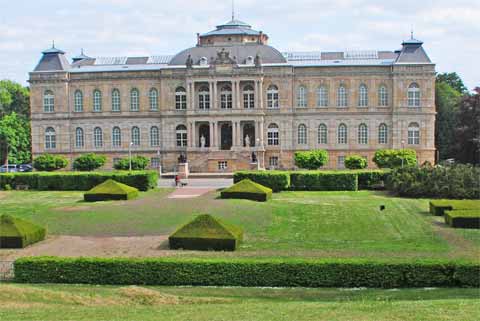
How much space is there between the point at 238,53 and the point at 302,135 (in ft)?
43.0

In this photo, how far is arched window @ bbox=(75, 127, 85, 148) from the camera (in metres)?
81.5

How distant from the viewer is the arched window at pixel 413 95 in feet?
253

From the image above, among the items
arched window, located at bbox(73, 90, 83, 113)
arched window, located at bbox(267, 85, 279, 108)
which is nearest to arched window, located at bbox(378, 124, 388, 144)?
arched window, located at bbox(267, 85, 279, 108)

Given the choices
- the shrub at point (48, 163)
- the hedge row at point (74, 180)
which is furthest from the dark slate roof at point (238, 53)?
the hedge row at point (74, 180)

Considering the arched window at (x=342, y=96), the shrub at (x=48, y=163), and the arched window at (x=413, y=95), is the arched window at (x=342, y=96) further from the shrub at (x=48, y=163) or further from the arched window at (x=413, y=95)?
the shrub at (x=48, y=163)

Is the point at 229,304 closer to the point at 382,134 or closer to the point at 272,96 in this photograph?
the point at 272,96

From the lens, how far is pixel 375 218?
127 feet

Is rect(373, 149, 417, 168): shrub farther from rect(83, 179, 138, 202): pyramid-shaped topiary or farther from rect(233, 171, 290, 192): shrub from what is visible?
rect(83, 179, 138, 202): pyramid-shaped topiary

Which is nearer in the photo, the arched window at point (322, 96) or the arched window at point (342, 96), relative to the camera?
the arched window at point (342, 96)

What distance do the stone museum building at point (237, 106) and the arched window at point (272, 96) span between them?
0.12 m

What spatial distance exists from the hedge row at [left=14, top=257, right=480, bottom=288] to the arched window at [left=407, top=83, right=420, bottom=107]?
5584 cm

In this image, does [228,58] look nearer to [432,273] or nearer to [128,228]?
[128,228]

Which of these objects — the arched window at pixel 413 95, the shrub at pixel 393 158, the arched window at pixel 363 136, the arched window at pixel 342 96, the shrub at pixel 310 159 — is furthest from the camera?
the arched window at pixel 363 136

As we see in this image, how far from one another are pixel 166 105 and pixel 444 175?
40.5 m
